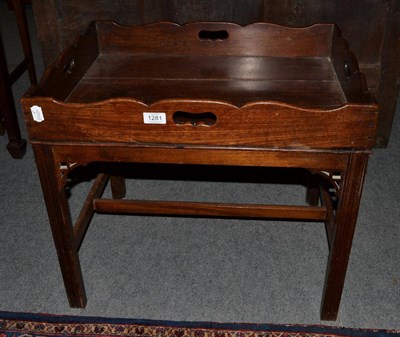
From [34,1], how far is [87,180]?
765mm

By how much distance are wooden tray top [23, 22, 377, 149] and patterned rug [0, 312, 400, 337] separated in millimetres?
607

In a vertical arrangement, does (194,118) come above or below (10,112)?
above

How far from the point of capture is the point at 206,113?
5.15 feet

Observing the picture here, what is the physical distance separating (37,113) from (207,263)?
84 centimetres

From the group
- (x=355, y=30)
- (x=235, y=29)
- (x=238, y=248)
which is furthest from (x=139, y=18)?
(x=238, y=248)

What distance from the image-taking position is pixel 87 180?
2303mm

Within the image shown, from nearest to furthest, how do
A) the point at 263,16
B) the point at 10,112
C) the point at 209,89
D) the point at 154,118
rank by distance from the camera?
the point at 154,118 → the point at 209,89 → the point at 263,16 → the point at 10,112

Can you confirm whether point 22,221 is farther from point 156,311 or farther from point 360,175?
point 360,175

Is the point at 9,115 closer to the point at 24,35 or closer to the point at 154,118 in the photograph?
the point at 24,35

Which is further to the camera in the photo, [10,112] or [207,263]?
[10,112]

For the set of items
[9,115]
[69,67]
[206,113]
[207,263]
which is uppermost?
[69,67]

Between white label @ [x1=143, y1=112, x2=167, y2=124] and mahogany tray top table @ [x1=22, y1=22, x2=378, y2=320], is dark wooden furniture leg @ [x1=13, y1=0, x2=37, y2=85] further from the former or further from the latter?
white label @ [x1=143, y1=112, x2=167, y2=124]

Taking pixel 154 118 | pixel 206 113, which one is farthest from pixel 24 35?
pixel 154 118

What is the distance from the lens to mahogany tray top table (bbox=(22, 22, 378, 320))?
1.25 m
